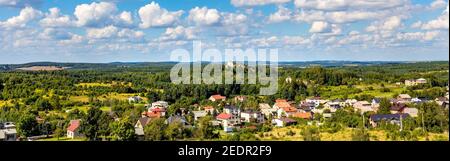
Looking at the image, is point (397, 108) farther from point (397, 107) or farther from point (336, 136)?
point (336, 136)

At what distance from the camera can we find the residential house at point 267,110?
15.2 m

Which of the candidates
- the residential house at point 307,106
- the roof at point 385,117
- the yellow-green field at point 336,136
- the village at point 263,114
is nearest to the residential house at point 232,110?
the village at point 263,114

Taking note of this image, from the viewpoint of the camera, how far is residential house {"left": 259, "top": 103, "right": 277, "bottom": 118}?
15.2m

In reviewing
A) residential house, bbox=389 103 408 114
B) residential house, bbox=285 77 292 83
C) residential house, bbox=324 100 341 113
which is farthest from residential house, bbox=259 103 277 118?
residential house, bbox=285 77 292 83

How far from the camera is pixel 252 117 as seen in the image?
1395cm

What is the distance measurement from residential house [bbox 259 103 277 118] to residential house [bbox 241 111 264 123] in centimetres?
59

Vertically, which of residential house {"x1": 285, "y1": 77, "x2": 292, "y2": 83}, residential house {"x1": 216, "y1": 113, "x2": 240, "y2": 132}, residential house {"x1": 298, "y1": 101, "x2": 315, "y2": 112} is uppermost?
residential house {"x1": 285, "y1": 77, "x2": 292, "y2": 83}

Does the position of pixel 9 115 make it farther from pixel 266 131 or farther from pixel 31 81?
pixel 31 81

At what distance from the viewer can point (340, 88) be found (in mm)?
21922

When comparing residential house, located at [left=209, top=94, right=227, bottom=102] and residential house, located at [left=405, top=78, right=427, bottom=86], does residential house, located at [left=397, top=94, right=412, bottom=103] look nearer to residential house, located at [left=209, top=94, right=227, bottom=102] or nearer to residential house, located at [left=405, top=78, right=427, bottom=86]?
residential house, located at [left=405, top=78, right=427, bottom=86]

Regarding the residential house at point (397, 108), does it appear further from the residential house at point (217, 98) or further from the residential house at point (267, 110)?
the residential house at point (217, 98)
